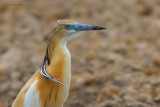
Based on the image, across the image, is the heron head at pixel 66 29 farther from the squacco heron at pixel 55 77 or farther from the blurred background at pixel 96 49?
the blurred background at pixel 96 49

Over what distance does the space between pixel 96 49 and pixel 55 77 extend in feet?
9.67

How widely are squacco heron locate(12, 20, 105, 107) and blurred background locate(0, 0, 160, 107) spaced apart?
55.8 inches

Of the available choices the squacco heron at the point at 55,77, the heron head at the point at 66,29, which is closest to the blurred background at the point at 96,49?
the squacco heron at the point at 55,77

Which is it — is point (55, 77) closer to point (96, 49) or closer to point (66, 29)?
point (66, 29)

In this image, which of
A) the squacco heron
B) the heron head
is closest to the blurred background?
the squacco heron

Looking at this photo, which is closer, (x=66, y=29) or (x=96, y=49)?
(x=66, y=29)

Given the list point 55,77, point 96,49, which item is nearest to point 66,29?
point 55,77

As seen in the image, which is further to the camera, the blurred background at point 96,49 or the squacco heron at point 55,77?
the blurred background at point 96,49

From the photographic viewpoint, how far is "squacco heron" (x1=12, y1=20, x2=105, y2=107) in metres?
3.45

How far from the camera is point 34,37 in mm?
6645

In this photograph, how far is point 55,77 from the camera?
11.3ft

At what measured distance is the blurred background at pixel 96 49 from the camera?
516 centimetres

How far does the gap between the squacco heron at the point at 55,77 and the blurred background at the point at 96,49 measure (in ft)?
4.65

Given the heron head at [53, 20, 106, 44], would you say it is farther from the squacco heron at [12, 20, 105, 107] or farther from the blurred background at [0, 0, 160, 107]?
the blurred background at [0, 0, 160, 107]
